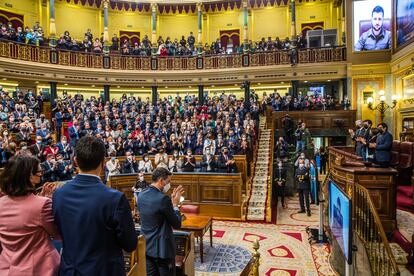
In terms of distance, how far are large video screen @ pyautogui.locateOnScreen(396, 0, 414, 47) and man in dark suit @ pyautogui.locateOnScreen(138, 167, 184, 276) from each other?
11454mm

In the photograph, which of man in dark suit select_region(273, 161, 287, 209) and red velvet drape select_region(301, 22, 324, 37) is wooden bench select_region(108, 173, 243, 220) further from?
red velvet drape select_region(301, 22, 324, 37)

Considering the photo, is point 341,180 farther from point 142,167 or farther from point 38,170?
point 142,167

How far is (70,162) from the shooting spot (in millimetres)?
8953

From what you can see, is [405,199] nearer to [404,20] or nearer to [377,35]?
[404,20]

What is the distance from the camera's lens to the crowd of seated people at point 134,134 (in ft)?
29.7

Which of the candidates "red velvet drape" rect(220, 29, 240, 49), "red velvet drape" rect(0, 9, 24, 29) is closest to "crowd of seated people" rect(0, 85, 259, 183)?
"red velvet drape" rect(0, 9, 24, 29)

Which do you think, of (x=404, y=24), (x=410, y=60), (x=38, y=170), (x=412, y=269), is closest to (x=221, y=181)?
(x=412, y=269)

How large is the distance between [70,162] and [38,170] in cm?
776

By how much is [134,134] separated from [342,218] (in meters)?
9.44

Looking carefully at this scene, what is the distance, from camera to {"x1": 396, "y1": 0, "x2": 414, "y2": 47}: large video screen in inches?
419

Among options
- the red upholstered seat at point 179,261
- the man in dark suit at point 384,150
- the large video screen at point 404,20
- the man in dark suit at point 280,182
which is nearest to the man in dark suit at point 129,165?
the man in dark suit at point 280,182

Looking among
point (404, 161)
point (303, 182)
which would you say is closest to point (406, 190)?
point (404, 161)

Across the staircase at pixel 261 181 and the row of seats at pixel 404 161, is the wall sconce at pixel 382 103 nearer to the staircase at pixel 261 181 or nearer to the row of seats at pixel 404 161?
the row of seats at pixel 404 161

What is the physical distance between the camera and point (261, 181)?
957 centimetres
